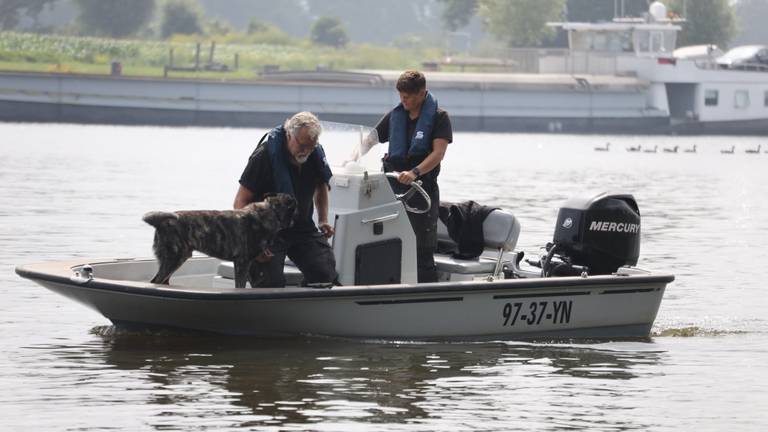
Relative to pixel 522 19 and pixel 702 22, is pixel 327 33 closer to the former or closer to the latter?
pixel 522 19

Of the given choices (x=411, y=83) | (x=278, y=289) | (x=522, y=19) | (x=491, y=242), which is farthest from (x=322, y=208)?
(x=522, y=19)

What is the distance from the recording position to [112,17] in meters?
138

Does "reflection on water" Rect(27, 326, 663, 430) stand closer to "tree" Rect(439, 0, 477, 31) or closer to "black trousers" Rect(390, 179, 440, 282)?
"black trousers" Rect(390, 179, 440, 282)

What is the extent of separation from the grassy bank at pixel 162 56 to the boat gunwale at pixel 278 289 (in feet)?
285

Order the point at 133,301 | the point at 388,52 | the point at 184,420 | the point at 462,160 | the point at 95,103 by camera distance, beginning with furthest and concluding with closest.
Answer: the point at 388,52 < the point at 95,103 < the point at 462,160 < the point at 133,301 < the point at 184,420

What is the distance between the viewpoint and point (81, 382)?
41.0 ft

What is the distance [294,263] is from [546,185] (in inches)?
1292

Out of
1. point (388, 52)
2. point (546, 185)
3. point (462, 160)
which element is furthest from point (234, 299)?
point (388, 52)

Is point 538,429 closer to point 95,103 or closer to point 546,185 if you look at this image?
point 546,185

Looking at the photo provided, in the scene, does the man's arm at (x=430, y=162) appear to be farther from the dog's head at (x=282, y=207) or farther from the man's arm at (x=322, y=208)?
the dog's head at (x=282, y=207)

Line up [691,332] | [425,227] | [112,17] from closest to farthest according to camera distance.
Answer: [425,227] < [691,332] < [112,17]

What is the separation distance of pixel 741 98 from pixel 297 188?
8895 centimetres

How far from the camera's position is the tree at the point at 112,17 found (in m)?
137

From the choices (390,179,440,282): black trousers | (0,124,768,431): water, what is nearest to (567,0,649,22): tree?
(0,124,768,431): water
